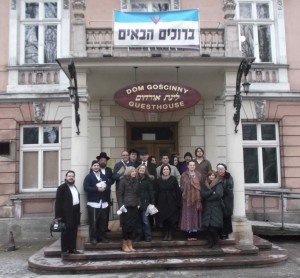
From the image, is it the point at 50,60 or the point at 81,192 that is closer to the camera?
the point at 81,192

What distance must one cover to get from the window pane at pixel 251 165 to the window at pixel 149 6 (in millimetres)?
5189

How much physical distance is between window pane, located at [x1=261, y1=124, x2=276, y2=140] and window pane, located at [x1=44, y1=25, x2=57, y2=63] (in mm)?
6908

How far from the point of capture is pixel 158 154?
467 inches

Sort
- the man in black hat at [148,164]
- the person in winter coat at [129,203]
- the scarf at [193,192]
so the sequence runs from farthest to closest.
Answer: the man in black hat at [148,164]
the scarf at [193,192]
the person in winter coat at [129,203]

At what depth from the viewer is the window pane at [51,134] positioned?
11711 millimetres

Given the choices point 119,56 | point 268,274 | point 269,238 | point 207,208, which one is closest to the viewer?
point 268,274

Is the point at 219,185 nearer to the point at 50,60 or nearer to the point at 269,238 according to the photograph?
the point at 269,238

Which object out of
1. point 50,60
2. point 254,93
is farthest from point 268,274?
point 50,60

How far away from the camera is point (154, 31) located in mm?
8797

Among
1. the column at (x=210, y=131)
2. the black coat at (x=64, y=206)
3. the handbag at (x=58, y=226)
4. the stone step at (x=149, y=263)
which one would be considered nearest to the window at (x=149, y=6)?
the column at (x=210, y=131)

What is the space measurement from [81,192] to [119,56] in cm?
306

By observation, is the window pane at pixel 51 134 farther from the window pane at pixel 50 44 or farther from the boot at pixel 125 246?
the boot at pixel 125 246

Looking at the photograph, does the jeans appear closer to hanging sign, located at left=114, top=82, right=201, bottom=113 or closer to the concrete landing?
the concrete landing

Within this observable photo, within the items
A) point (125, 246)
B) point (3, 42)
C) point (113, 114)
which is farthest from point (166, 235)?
point (3, 42)
